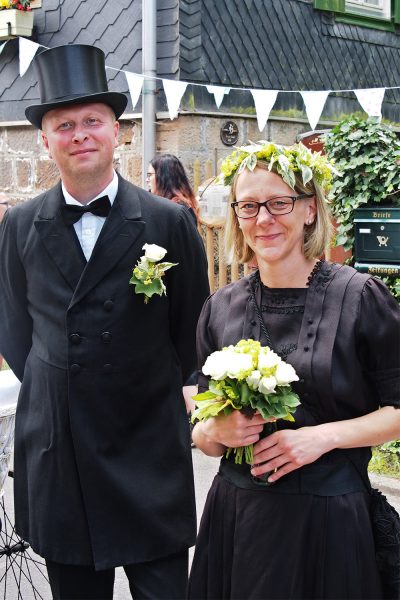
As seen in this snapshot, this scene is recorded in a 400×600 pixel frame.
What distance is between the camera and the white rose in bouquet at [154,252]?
325 centimetres

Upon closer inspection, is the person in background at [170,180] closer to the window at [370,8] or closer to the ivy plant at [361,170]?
the ivy plant at [361,170]

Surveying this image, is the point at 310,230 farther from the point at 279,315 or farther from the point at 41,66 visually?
the point at 41,66

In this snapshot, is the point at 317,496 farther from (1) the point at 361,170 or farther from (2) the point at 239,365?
(1) the point at 361,170

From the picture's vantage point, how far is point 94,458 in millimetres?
3209

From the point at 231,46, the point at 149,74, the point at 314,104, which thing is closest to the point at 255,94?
the point at 231,46

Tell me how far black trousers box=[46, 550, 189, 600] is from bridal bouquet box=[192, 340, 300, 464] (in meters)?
0.96

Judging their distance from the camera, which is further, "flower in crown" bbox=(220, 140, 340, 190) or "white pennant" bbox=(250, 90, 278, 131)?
"white pennant" bbox=(250, 90, 278, 131)

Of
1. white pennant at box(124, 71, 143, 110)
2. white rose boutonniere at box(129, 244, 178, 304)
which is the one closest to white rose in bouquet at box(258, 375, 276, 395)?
white rose boutonniere at box(129, 244, 178, 304)

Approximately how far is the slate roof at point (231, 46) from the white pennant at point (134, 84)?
249mm

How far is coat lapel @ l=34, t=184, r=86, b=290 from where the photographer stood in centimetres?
330

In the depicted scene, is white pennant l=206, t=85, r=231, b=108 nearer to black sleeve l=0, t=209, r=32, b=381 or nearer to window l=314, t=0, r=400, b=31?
window l=314, t=0, r=400, b=31

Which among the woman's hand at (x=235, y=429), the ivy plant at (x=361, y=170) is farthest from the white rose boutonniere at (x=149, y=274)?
the ivy plant at (x=361, y=170)

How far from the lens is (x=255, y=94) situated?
30.5 ft

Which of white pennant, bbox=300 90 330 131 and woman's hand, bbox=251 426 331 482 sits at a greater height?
white pennant, bbox=300 90 330 131
